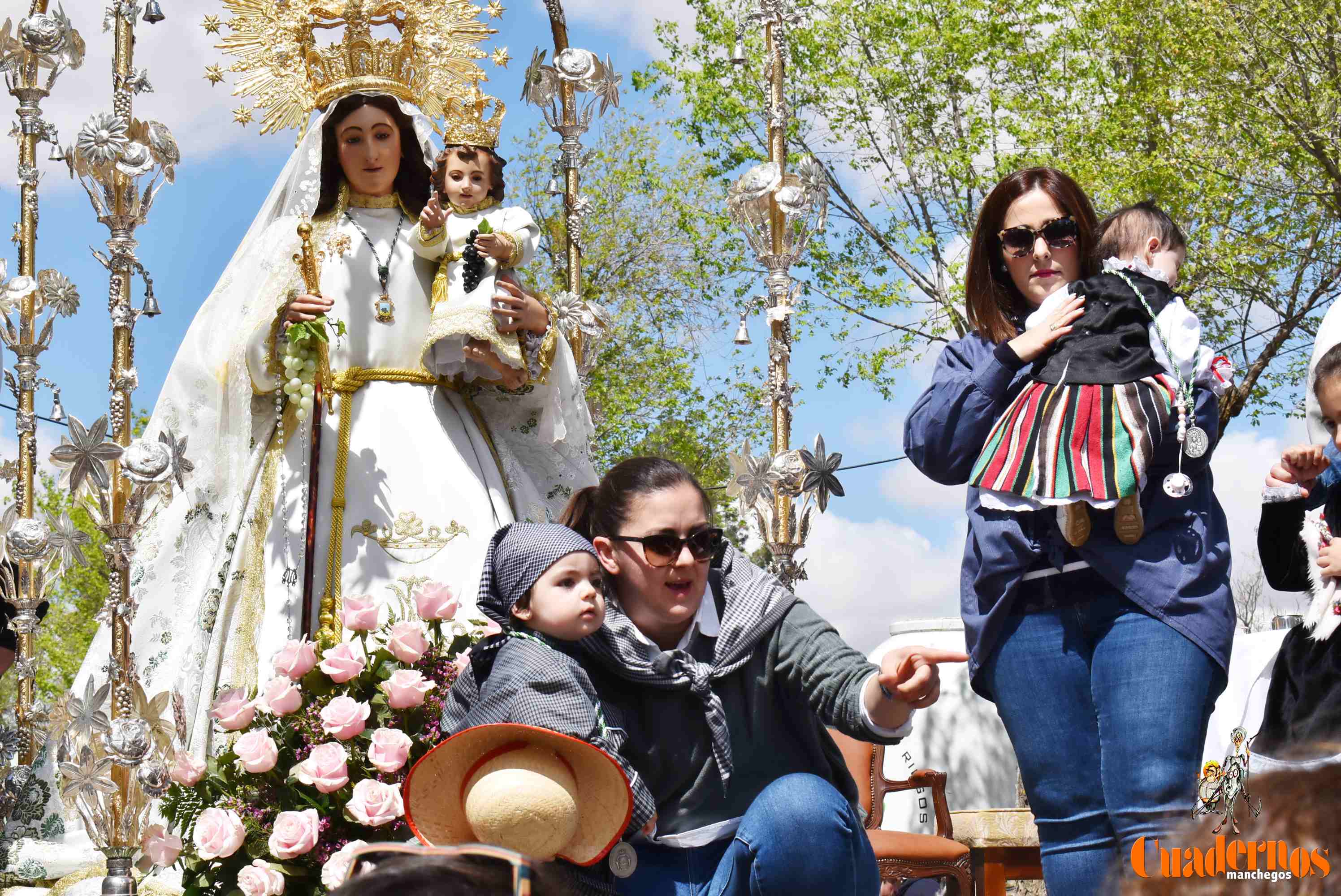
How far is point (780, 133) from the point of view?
233 inches

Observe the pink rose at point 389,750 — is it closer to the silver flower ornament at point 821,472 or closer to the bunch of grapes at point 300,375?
the bunch of grapes at point 300,375

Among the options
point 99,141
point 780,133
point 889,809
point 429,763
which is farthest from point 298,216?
point 889,809

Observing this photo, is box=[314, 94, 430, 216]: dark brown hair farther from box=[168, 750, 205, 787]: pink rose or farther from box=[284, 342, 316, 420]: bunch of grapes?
box=[168, 750, 205, 787]: pink rose

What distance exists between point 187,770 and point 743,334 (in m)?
2.84

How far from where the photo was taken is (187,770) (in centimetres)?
353

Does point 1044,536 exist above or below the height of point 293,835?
above

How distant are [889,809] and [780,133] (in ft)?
12.7

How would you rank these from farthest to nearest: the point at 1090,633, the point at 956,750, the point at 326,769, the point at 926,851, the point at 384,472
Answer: the point at 956,750
the point at 926,851
the point at 384,472
the point at 326,769
the point at 1090,633

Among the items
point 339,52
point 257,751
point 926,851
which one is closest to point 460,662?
point 257,751

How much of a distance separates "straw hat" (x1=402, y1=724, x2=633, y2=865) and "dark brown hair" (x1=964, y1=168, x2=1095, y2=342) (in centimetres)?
135

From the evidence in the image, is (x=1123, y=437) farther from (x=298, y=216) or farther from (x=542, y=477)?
(x=298, y=216)

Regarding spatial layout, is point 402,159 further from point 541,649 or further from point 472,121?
point 541,649

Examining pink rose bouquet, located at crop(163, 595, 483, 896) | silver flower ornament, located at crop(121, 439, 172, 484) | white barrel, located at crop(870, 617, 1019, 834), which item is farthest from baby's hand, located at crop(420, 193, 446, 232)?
white barrel, located at crop(870, 617, 1019, 834)

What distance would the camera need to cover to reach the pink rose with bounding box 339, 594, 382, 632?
3.58 metres
